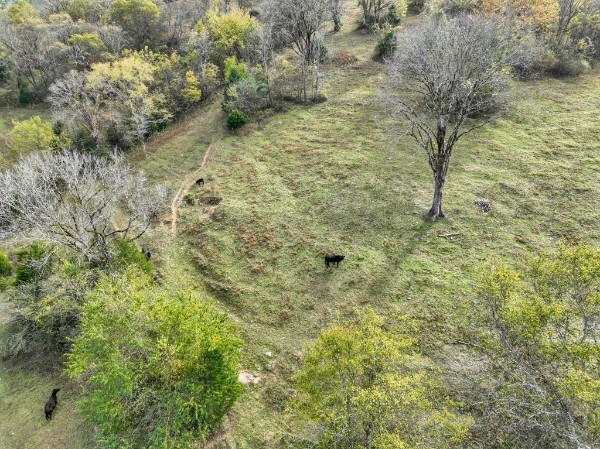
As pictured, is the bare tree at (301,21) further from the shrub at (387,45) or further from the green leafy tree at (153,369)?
the green leafy tree at (153,369)

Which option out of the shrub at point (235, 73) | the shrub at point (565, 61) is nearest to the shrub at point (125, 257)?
the shrub at point (235, 73)

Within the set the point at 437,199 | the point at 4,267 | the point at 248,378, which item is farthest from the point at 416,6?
the point at 4,267

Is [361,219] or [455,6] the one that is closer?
[361,219]

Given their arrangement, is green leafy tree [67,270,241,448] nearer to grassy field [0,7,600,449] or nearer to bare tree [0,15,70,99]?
grassy field [0,7,600,449]

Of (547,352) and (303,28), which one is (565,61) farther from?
(547,352)

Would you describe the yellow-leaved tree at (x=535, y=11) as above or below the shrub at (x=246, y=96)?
above

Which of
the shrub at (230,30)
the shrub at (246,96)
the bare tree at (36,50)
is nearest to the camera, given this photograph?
the shrub at (246,96)
